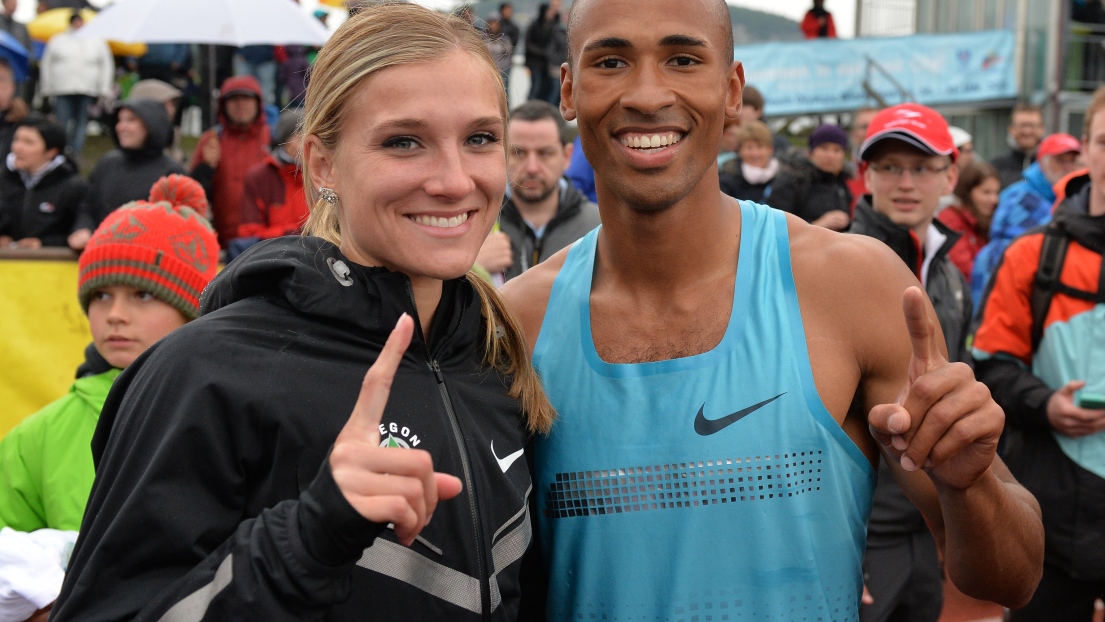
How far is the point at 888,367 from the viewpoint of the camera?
2529mm

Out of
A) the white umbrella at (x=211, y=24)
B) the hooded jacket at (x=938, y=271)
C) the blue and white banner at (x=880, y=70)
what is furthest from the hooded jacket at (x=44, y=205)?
the blue and white banner at (x=880, y=70)

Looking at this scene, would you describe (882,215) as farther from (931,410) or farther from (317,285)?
(317,285)

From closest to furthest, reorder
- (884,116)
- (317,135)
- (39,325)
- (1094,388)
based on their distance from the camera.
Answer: (317,135), (1094,388), (884,116), (39,325)

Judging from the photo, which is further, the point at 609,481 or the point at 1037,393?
the point at 1037,393

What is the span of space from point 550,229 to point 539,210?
15 cm

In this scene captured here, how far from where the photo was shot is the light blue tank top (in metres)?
2.45

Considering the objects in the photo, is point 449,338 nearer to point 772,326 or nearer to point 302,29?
point 772,326

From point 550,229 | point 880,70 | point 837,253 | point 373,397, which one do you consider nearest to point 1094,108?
point 837,253

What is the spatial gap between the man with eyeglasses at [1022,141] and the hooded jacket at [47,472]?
959 centimetres

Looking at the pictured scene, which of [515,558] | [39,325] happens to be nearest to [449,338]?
[515,558]

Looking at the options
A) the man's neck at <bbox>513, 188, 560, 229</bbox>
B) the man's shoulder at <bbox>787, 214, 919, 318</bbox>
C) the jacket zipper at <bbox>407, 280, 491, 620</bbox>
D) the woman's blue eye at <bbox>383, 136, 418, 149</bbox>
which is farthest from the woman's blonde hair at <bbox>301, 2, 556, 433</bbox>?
the man's neck at <bbox>513, 188, 560, 229</bbox>

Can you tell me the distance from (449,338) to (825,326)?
88cm

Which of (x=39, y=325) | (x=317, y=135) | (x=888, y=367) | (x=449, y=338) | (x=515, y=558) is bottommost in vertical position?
(x=39, y=325)

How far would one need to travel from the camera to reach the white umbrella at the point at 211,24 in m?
9.19
